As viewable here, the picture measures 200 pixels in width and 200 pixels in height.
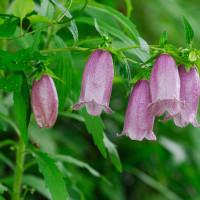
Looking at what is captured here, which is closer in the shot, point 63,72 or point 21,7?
point 21,7

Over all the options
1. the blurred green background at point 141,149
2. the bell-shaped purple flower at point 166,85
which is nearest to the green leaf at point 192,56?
the bell-shaped purple flower at point 166,85

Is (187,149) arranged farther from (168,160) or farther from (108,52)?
(108,52)

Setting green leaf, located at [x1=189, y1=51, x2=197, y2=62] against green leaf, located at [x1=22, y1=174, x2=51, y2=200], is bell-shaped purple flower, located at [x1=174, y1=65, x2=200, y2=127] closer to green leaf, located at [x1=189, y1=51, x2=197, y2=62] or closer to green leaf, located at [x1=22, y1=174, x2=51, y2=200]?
green leaf, located at [x1=189, y1=51, x2=197, y2=62]

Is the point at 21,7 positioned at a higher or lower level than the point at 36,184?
higher

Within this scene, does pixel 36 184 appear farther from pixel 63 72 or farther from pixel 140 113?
pixel 140 113

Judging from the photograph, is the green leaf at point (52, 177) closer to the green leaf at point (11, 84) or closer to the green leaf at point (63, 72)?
the green leaf at point (63, 72)

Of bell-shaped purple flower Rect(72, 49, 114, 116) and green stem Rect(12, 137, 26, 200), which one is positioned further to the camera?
green stem Rect(12, 137, 26, 200)

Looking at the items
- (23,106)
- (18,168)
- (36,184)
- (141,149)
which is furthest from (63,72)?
(141,149)

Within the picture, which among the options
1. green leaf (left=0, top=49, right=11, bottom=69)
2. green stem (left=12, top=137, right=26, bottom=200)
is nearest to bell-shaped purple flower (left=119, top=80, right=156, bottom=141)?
green leaf (left=0, top=49, right=11, bottom=69)
